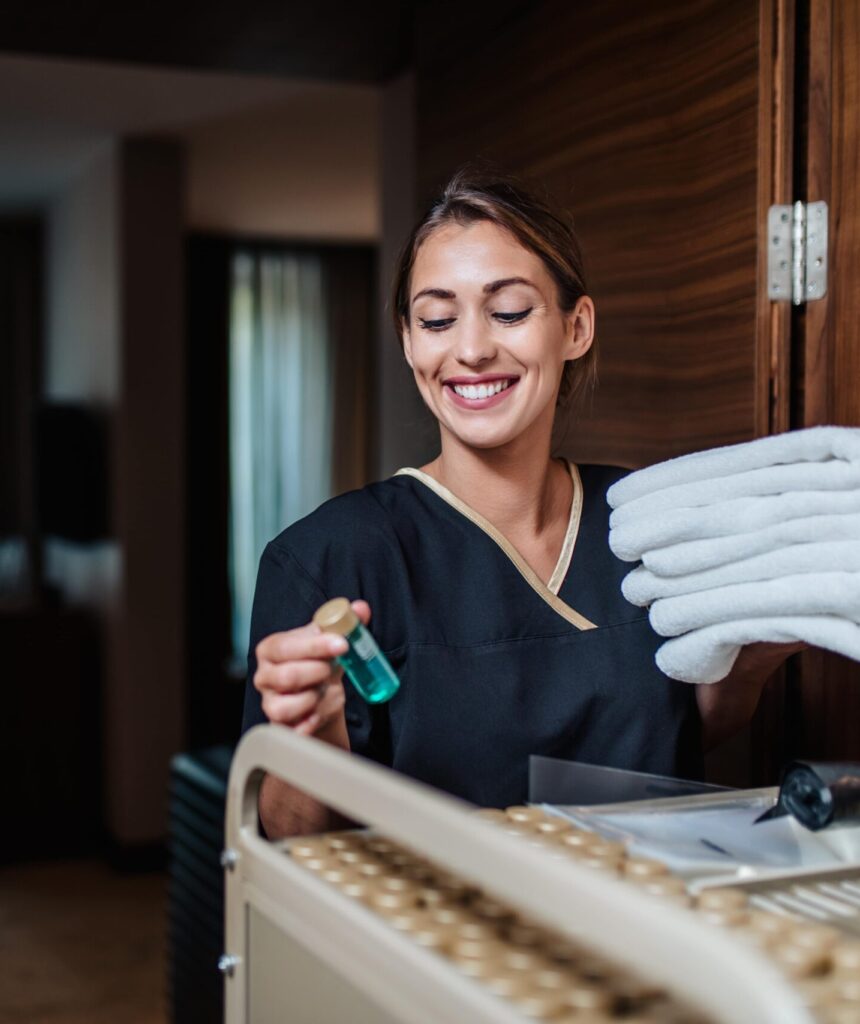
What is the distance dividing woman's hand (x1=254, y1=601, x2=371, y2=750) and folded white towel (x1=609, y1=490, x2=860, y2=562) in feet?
0.93

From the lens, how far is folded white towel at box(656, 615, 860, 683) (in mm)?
955

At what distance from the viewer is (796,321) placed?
1.34m

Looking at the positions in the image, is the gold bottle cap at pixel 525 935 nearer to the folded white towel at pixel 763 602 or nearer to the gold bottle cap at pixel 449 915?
the gold bottle cap at pixel 449 915

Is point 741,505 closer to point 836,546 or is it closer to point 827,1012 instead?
point 836,546

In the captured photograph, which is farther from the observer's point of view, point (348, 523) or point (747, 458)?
point (348, 523)

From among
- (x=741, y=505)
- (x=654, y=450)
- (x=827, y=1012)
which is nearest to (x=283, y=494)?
(x=654, y=450)

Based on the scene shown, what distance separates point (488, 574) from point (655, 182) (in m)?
0.62

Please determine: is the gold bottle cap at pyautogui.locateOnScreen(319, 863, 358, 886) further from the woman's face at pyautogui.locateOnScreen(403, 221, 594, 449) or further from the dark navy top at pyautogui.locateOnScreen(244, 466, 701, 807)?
the woman's face at pyautogui.locateOnScreen(403, 221, 594, 449)

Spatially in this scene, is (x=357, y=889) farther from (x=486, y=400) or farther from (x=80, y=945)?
(x=80, y=945)

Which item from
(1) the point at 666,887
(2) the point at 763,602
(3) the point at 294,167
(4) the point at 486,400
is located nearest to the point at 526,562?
(4) the point at 486,400

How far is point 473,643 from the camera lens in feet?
3.71

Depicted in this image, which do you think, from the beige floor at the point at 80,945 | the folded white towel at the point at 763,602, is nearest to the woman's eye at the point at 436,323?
the folded white towel at the point at 763,602

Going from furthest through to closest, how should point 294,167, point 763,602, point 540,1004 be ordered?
1. point 294,167
2. point 763,602
3. point 540,1004

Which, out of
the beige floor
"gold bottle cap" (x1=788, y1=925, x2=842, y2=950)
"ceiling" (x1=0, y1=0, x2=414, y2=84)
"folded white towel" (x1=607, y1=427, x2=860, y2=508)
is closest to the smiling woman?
"folded white towel" (x1=607, y1=427, x2=860, y2=508)
